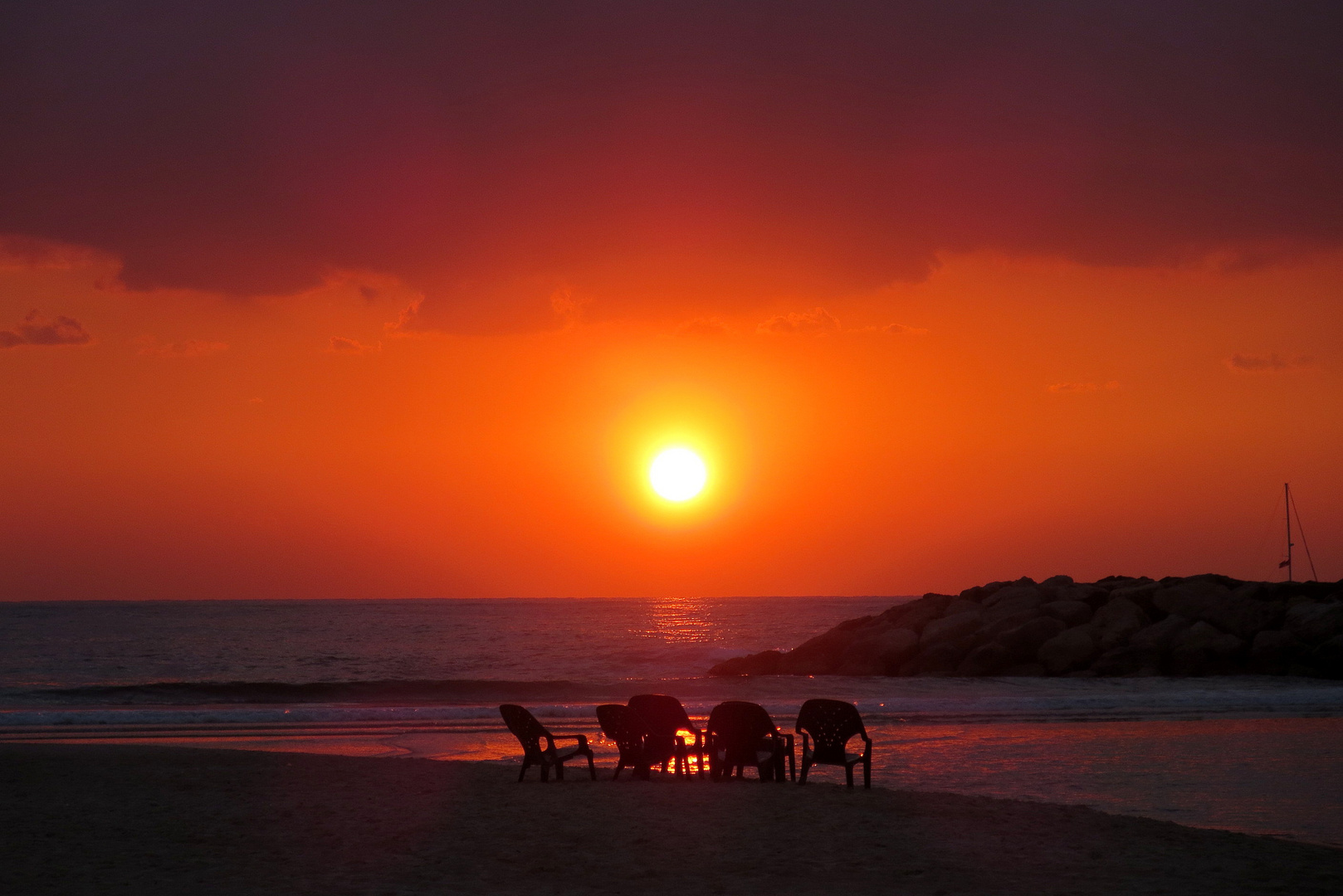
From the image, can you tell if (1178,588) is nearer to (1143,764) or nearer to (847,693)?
(847,693)

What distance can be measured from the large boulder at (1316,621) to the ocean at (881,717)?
7.75 ft

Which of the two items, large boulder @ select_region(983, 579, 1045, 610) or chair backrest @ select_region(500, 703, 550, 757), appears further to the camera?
large boulder @ select_region(983, 579, 1045, 610)

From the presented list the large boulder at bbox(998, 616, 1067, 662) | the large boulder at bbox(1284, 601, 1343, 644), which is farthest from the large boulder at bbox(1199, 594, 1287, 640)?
the large boulder at bbox(998, 616, 1067, 662)

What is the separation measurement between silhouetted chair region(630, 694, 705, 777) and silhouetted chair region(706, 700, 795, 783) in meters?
0.42

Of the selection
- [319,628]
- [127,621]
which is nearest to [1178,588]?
[319,628]

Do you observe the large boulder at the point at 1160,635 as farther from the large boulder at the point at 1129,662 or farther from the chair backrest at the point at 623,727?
the chair backrest at the point at 623,727

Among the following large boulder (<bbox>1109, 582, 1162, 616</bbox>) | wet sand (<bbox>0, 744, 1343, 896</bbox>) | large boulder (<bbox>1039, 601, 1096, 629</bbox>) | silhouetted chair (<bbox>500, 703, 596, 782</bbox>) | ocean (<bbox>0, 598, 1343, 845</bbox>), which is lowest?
ocean (<bbox>0, 598, 1343, 845</bbox>)

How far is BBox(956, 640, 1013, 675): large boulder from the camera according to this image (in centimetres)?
3017

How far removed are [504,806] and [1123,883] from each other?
5.76m

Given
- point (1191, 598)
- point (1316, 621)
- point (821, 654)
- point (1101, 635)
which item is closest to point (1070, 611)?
point (1101, 635)

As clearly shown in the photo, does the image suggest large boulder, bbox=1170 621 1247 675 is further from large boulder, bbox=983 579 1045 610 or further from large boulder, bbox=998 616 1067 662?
large boulder, bbox=983 579 1045 610

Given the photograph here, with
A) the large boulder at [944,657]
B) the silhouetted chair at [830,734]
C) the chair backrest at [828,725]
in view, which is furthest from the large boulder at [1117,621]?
the chair backrest at [828,725]

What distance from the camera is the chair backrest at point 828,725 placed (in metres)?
11.9

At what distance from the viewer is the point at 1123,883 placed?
25.0 ft
